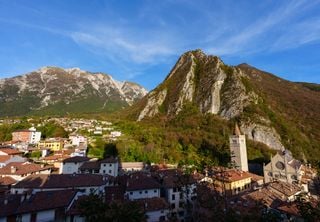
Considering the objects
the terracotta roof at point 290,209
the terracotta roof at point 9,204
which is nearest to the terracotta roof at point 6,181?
the terracotta roof at point 9,204

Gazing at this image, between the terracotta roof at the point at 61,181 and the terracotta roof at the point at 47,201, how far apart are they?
18.5 ft

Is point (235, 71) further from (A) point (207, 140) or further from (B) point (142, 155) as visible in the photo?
(B) point (142, 155)

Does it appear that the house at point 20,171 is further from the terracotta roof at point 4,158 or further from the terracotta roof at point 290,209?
the terracotta roof at point 290,209

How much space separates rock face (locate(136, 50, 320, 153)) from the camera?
110 m

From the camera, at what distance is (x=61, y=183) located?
36875mm

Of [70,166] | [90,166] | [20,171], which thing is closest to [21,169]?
[20,171]

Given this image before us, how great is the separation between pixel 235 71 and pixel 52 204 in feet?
414

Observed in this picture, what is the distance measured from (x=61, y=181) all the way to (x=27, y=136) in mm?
58271

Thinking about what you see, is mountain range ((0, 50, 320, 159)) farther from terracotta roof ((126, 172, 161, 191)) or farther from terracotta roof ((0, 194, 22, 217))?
terracotta roof ((0, 194, 22, 217))

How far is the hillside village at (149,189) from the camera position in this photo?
24969mm

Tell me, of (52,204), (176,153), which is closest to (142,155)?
(176,153)

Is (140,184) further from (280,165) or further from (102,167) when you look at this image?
(280,165)

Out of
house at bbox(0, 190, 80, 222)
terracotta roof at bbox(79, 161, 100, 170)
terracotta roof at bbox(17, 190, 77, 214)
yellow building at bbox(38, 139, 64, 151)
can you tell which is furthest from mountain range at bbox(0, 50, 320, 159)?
house at bbox(0, 190, 80, 222)

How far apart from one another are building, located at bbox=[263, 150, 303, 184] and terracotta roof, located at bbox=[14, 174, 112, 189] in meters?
45.2
